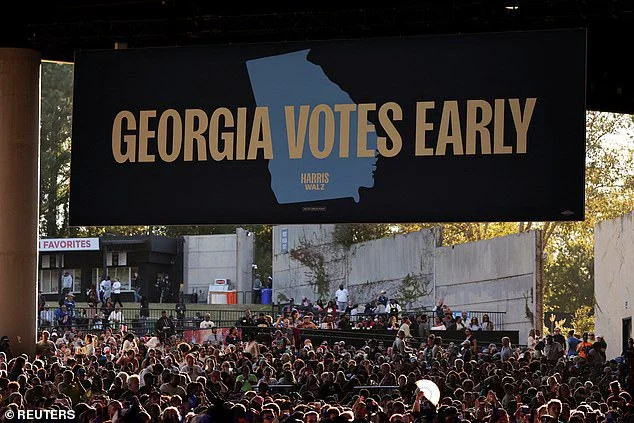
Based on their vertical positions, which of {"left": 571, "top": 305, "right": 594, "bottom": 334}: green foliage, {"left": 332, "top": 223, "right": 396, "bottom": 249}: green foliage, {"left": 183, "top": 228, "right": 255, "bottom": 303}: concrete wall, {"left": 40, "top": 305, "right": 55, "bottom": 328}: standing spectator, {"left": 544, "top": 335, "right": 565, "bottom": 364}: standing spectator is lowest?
{"left": 571, "top": 305, "right": 594, "bottom": 334}: green foliage

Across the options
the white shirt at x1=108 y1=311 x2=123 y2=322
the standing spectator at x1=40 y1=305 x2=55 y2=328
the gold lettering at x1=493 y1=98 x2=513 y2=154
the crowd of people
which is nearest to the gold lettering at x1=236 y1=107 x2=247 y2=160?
the crowd of people

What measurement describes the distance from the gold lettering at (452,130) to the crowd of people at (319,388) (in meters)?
3.06

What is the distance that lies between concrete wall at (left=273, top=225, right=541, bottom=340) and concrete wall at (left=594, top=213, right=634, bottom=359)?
15.6ft

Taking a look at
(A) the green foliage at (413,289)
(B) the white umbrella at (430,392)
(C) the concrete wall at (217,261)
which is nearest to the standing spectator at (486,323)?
(A) the green foliage at (413,289)

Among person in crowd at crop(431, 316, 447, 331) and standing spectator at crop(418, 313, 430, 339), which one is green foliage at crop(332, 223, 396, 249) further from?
standing spectator at crop(418, 313, 430, 339)

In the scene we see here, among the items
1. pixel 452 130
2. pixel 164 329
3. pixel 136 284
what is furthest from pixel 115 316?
pixel 452 130

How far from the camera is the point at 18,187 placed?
1861cm

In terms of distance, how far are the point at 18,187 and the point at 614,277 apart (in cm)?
1670

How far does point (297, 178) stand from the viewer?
1719cm

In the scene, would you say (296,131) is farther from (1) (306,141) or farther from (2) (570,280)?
(2) (570,280)

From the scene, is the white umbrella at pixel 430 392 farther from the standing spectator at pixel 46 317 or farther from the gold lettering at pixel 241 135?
the standing spectator at pixel 46 317

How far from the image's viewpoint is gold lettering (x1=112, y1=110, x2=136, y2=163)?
17.8m

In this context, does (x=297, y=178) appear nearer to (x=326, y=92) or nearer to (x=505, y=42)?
(x=326, y=92)

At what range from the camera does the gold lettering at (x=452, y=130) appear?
16.9 meters
